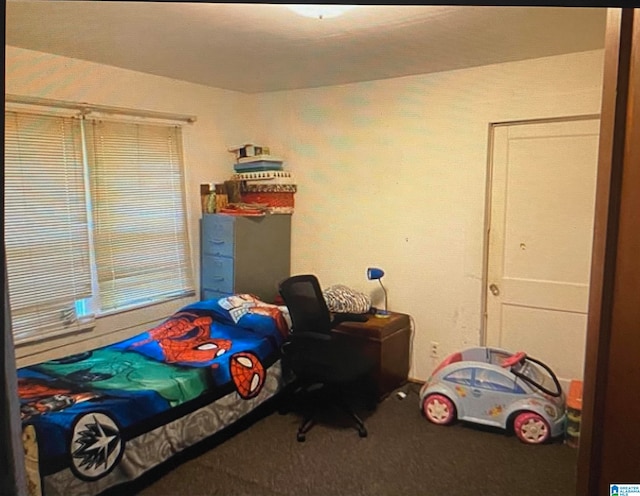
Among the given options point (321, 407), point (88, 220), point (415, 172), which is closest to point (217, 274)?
point (88, 220)

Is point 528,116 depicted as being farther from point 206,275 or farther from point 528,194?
point 206,275

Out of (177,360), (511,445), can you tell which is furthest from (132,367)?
(511,445)

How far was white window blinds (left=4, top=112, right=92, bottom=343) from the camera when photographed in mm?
3170

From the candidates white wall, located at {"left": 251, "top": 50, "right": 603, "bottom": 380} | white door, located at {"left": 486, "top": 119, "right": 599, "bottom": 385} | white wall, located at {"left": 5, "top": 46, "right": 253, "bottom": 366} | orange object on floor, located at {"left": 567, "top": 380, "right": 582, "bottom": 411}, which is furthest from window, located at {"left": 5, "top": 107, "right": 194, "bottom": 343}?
orange object on floor, located at {"left": 567, "top": 380, "right": 582, "bottom": 411}

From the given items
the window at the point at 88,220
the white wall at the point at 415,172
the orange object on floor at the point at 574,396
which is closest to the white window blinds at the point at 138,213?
the window at the point at 88,220

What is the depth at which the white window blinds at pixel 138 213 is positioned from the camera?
3689mm

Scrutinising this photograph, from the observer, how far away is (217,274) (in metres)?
4.34

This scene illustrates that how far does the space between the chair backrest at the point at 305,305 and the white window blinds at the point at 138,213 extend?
1240 millimetres

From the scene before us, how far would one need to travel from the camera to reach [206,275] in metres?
4.43

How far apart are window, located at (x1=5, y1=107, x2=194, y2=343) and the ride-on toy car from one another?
2.24 metres

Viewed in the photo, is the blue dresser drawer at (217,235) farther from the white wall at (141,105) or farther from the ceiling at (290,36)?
the ceiling at (290,36)

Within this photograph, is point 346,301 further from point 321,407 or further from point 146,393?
point 146,393

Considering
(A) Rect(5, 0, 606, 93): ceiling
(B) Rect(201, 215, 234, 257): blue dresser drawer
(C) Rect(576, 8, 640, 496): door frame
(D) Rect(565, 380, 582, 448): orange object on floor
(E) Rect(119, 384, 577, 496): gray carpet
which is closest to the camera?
(C) Rect(576, 8, 640, 496): door frame

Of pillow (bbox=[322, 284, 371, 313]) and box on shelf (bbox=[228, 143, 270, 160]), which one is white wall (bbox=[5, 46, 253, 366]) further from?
pillow (bbox=[322, 284, 371, 313])
